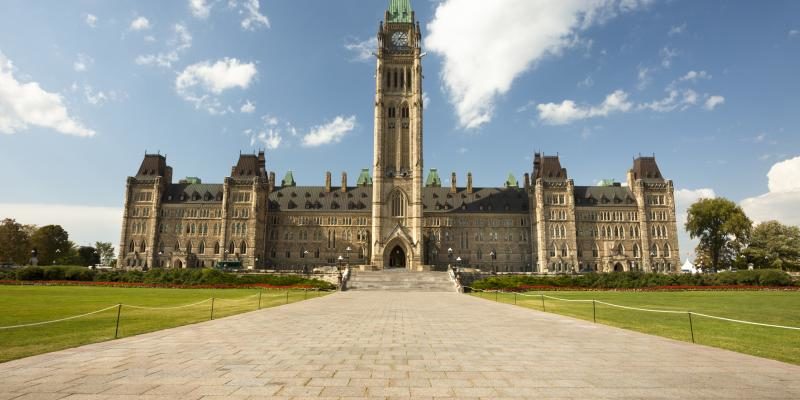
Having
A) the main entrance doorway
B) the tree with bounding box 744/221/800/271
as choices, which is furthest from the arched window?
the tree with bounding box 744/221/800/271

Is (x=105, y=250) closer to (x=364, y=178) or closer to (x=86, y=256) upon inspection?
(x=86, y=256)

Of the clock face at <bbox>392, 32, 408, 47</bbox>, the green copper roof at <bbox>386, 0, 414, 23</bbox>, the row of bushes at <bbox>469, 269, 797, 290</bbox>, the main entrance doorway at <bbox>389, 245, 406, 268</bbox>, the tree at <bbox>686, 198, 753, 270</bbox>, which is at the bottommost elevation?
the row of bushes at <bbox>469, 269, 797, 290</bbox>

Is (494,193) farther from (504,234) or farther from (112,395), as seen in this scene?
(112,395)

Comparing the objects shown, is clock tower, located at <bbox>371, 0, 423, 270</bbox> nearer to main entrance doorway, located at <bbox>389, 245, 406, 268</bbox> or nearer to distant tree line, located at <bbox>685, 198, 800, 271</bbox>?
main entrance doorway, located at <bbox>389, 245, 406, 268</bbox>

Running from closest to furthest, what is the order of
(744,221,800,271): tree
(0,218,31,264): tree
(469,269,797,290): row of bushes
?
(469,269,797,290): row of bushes, (744,221,800,271): tree, (0,218,31,264): tree

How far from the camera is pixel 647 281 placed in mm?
46219

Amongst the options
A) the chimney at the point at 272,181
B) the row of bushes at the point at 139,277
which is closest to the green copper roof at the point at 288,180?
the chimney at the point at 272,181

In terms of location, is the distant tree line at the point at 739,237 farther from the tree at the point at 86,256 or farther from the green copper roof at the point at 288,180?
the tree at the point at 86,256

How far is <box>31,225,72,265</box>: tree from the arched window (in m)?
68.9

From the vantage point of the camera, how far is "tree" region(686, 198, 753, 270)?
77.7 m

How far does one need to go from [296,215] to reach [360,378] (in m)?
82.6

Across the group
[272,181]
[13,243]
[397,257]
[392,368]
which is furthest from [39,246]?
[392,368]

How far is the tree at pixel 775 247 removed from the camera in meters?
71.1

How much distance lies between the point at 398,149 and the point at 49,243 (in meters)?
71.5
